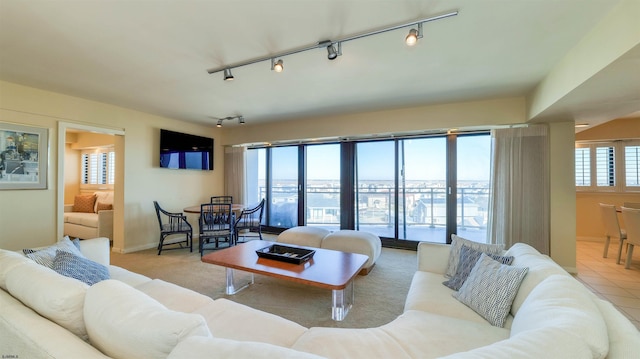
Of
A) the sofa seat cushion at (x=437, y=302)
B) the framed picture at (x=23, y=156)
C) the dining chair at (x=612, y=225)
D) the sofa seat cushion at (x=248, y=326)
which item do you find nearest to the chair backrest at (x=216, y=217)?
the framed picture at (x=23, y=156)

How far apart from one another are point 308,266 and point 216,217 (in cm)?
266

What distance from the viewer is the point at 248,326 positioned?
1.38 meters

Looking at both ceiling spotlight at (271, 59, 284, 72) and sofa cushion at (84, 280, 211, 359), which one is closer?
sofa cushion at (84, 280, 211, 359)

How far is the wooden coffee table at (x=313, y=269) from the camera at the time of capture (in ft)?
→ 6.88

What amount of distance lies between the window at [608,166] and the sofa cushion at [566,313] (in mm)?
5631

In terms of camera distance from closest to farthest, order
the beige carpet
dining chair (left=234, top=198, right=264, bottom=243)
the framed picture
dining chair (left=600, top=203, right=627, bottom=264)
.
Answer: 1. the beige carpet
2. the framed picture
3. dining chair (left=600, top=203, right=627, bottom=264)
4. dining chair (left=234, top=198, right=264, bottom=243)

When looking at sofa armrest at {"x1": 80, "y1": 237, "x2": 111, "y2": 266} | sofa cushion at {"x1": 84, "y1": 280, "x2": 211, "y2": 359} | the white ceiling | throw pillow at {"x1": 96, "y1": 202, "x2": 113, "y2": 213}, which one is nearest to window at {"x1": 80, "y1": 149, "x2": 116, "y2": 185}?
throw pillow at {"x1": 96, "y1": 202, "x2": 113, "y2": 213}

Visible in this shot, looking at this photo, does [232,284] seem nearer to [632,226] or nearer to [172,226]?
[172,226]

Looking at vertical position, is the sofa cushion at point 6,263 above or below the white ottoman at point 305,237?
above

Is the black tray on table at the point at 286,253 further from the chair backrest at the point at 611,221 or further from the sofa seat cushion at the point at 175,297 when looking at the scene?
the chair backrest at the point at 611,221

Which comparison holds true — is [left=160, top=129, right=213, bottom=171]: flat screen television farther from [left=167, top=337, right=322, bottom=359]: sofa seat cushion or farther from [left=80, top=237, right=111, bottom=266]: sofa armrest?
[left=167, top=337, right=322, bottom=359]: sofa seat cushion

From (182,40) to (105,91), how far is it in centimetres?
216

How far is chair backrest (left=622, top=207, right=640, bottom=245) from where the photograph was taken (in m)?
3.26

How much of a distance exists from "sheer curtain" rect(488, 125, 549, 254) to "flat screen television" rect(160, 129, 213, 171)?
5.45 meters
